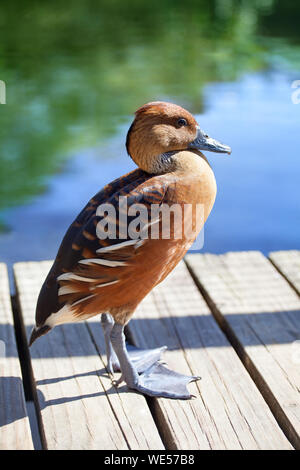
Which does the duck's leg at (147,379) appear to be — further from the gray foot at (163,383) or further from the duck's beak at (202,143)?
the duck's beak at (202,143)

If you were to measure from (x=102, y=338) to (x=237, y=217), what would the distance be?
262 cm

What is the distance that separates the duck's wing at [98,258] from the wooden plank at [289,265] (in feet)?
4.11

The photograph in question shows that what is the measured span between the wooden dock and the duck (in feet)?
0.59

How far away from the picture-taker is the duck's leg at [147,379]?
7.77ft

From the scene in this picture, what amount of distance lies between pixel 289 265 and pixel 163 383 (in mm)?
1268

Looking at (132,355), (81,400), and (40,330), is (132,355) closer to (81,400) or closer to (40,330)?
(81,400)

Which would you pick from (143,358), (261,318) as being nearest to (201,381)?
(143,358)

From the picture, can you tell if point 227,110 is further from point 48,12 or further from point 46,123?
point 48,12

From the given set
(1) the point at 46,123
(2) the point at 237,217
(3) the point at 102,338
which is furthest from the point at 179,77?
(3) the point at 102,338

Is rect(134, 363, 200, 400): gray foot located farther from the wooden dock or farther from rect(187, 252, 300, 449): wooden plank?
rect(187, 252, 300, 449): wooden plank

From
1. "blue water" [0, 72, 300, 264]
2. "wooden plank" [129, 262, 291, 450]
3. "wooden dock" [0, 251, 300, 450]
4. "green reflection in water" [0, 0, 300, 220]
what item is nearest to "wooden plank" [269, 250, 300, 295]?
"wooden dock" [0, 251, 300, 450]

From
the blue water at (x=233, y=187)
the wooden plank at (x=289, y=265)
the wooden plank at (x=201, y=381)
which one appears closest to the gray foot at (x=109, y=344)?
the wooden plank at (x=201, y=381)

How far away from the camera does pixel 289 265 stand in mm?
3424

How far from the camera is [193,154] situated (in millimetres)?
2311
